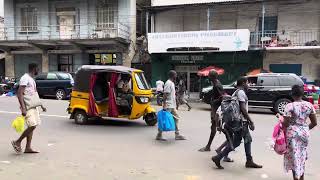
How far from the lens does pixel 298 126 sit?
5715mm

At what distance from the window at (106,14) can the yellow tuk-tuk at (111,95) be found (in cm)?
1494

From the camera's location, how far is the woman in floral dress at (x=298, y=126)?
5.67m

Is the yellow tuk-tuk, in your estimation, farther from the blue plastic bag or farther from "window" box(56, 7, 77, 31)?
"window" box(56, 7, 77, 31)

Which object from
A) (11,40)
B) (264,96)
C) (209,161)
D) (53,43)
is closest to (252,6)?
(264,96)

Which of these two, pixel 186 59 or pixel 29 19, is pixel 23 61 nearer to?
pixel 29 19

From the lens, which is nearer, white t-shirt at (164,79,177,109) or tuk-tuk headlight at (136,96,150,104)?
white t-shirt at (164,79,177,109)

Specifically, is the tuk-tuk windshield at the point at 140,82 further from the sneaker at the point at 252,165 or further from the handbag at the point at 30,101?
the sneaker at the point at 252,165

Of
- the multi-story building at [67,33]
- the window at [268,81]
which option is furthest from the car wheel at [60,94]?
the window at [268,81]

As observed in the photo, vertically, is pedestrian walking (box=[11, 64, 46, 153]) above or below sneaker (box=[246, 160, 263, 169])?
above

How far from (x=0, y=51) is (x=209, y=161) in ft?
86.1

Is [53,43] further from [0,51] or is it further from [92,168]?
[92,168]

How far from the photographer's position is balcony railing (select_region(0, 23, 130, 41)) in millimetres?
26000

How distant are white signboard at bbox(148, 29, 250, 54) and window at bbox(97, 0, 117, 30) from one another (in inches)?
155

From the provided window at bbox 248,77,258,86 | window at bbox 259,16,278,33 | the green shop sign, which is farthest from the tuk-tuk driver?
window at bbox 259,16,278,33
